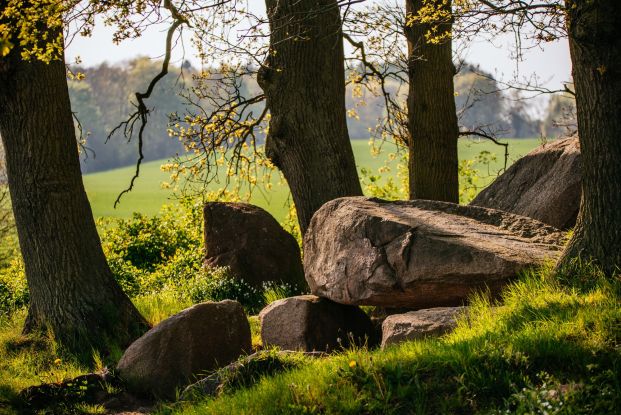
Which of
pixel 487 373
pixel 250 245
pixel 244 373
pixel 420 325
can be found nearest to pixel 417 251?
pixel 420 325

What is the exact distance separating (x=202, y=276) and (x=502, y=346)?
8165 mm

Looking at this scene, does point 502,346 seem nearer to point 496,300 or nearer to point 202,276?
point 496,300

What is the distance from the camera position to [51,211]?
411 inches

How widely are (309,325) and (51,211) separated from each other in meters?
4.06

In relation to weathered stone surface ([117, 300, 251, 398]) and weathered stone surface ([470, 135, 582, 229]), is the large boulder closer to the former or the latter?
weathered stone surface ([117, 300, 251, 398])

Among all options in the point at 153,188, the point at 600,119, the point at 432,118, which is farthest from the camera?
the point at 153,188

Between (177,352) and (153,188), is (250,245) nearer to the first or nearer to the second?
(177,352)

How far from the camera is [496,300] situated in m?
7.45

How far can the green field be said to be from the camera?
45031 millimetres

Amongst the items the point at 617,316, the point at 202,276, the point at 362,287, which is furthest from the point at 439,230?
the point at 202,276

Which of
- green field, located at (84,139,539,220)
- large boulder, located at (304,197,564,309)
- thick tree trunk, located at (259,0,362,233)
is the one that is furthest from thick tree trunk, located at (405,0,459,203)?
green field, located at (84,139,539,220)

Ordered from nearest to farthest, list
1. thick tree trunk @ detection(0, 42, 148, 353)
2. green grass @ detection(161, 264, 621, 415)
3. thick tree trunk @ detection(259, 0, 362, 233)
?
green grass @ detection(161, 264, 621, 415)
thick tree trunk @ detection(0, 42, 148, 353)
thick tree trunk @ detection(259, 0, 362, 233)

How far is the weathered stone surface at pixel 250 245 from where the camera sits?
13.1 meters

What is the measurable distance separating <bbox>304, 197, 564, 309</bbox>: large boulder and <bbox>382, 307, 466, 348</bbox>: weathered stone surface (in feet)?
1.98
